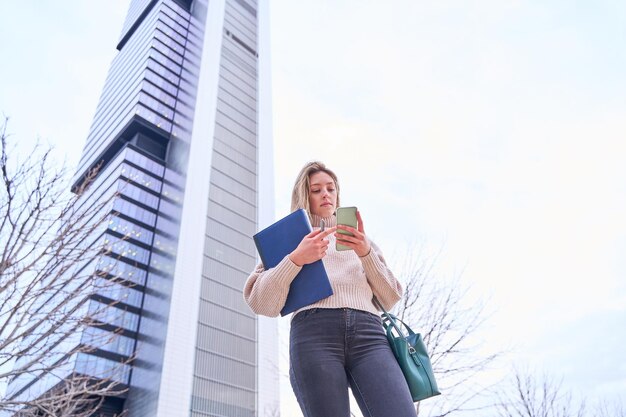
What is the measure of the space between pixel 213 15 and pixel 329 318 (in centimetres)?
6881

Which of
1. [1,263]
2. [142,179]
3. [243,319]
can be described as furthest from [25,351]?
[142,179]

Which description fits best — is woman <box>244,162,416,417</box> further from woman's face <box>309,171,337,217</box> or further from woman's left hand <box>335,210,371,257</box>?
woman's face <box>309,171,337,217</box>

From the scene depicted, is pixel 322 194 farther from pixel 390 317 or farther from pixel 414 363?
pixel 414 363

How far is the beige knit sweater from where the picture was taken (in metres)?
1.68

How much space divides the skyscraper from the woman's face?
97.5 feet

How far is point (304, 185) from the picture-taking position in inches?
81.2

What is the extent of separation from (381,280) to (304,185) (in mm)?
580

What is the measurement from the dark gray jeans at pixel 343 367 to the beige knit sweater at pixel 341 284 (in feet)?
0.18

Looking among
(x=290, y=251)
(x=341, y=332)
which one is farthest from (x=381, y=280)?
(x=290, y=251)

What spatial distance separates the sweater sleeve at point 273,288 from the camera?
1667mm

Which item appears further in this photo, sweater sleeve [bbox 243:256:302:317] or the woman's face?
the woman's face

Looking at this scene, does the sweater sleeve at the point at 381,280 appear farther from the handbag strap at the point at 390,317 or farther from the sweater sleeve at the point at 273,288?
the sweater sleeve at the point at 273,288

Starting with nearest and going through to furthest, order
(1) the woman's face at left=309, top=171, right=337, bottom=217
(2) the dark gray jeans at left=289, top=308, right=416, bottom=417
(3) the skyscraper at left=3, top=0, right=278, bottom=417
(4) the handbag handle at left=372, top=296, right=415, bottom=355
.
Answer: (2) the dark gray jeans at left=289, top=308, right=416, bottom=417 → (4) the handbag handle at left=372, top=296, right=415, bottom=355 → (1) the woman's face at left=309, top=171, right=337, bottom=217 → (3) the skyscraper at left=3, top=0, right=278, bottom=417

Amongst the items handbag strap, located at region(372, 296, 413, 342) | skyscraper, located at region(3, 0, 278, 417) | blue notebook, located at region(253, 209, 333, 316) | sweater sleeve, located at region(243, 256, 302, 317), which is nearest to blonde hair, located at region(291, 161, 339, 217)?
blue notebook, located at region(253, 209, 333, 316)
